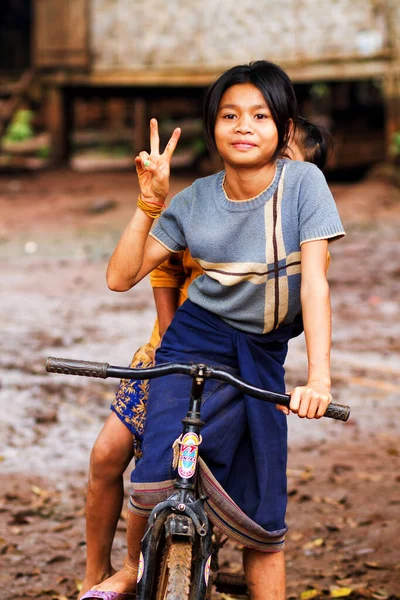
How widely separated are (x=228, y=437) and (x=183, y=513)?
1.13ft

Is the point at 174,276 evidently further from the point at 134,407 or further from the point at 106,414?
→ the point at 106,414

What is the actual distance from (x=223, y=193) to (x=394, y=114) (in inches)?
489

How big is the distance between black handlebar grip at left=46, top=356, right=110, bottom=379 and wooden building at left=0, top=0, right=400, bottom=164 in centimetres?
1281

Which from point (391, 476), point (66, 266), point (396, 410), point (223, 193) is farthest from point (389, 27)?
point (223, 193)

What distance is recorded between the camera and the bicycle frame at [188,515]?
261cm

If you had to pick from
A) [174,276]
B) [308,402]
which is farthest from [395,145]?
[308,402]

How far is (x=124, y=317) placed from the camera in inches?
361

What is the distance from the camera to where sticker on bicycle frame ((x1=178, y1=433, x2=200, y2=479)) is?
2.63 metres

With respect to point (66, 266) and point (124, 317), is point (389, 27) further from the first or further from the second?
point (124, 317)

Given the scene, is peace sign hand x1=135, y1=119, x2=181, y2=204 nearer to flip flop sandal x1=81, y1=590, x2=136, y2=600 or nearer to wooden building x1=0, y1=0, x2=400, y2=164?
flip flop sandal x1=81, y1=590, x2=136, y2=600

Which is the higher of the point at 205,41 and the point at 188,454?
the point at 205,41

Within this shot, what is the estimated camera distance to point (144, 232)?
9.80ft

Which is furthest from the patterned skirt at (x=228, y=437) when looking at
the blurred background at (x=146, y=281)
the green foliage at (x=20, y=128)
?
the green foliage at (x=20, y=128)

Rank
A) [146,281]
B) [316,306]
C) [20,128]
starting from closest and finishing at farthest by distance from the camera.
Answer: [316,306], [146,281], [20,128]
